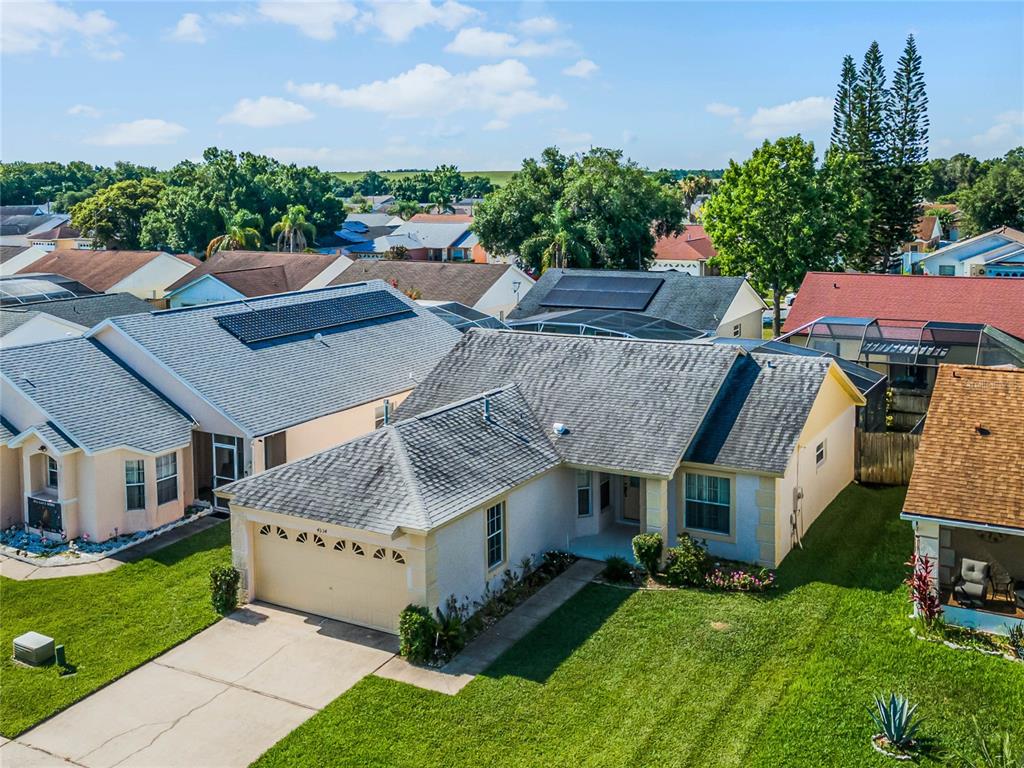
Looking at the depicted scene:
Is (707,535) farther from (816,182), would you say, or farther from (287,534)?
(816,182)

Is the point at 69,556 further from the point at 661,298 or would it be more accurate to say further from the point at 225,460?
the point at 661,298

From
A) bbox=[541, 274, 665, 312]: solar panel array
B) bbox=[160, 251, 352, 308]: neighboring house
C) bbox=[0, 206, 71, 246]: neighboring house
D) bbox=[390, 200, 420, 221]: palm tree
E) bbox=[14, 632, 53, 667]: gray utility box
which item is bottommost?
bbox=[14, 632, 53, 667]: gray utility box

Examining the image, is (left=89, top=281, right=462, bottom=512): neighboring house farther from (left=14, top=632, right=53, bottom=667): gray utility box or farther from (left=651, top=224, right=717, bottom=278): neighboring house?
(left=651, top=224, right=717, bottom=278): neighboring house

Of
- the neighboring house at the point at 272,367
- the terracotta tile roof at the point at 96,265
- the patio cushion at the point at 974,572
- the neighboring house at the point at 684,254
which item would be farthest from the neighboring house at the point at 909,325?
the terracotta tile roof at the point at 96,265

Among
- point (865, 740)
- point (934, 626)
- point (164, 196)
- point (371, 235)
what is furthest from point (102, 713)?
point (371, 235)

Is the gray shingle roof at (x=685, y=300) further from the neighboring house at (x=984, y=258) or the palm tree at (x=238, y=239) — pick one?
the palm tree at (x=238, y=239)

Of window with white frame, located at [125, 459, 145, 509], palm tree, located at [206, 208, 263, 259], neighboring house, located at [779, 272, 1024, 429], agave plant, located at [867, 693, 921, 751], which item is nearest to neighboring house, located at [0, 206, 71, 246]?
palm tree, located at [206, 208, 263, 259]

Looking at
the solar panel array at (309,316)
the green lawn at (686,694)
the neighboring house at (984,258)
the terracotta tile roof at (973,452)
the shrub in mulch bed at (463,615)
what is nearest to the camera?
the green lawn at (686,694)
